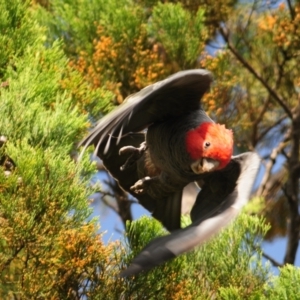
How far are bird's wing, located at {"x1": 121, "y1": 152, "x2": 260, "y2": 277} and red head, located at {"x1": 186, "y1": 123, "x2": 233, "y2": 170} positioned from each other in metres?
0.10

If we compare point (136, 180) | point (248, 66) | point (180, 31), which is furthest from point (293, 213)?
point (136, 180)

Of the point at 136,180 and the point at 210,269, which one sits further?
the point at 136,180

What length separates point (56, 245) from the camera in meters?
1.64

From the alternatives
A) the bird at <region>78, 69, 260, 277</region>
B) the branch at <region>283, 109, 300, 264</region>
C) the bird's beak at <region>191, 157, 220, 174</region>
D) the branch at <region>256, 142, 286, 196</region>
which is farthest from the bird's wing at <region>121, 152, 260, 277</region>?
the branch at <region>256, 142, 286, 196</region>

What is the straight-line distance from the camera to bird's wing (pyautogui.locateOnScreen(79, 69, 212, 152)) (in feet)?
5.36

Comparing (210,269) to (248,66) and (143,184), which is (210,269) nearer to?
(143,184)

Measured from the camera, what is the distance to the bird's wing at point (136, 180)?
1.99m

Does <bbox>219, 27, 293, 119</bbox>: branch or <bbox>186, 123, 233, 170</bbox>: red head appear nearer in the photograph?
<bbox>186, 123, 233, 170</bbox>: red head

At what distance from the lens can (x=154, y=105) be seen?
1.91m

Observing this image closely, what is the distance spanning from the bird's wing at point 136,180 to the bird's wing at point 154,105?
119 mm

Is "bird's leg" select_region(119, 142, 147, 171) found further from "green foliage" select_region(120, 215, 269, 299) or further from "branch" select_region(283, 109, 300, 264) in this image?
"branch" select_region(283, 109, 300, 264)

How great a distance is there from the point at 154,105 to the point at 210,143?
0.20 meters

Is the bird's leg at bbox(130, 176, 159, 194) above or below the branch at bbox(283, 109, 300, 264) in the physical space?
above

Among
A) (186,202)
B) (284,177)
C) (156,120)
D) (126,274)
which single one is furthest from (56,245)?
(284,177)
